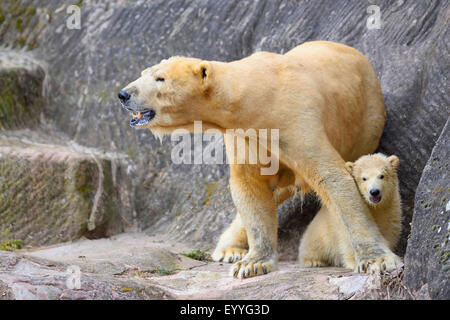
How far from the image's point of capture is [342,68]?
7840 millimetres

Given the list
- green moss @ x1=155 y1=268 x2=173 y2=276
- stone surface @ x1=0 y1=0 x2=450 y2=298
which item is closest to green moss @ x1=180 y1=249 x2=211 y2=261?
stone surface @ x1=0 y1=0 x2=450 y2=298

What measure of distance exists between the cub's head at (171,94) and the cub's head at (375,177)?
1.59 metres

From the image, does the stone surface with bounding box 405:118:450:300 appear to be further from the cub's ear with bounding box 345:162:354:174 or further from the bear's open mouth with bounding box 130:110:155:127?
the bear's open mouth with bounding box 130:110:155:127

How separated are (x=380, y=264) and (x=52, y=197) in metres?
5.03

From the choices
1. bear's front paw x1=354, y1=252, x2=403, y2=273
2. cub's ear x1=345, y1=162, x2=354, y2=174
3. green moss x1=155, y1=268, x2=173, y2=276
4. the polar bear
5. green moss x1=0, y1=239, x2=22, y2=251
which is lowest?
green moss x1=155, y1=268, x2=173, y2=276

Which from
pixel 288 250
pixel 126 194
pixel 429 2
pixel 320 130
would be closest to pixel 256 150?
pixel 320 130

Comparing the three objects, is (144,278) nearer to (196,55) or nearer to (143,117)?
(143,117)

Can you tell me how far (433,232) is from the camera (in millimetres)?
5211

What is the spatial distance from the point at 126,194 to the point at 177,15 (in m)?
2.85

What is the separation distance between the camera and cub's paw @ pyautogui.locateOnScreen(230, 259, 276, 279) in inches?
272

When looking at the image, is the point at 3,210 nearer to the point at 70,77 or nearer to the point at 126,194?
the point at 126,194

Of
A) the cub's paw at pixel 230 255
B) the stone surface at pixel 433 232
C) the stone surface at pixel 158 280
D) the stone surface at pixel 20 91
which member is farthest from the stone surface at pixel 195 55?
the stone surface at pixel 433 232

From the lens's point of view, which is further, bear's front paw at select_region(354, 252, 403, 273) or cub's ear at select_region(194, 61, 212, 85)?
cub's ear at select_region(194, 61, 212, 85)

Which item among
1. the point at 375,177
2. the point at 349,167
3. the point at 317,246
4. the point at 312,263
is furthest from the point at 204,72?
the point at 312,263
